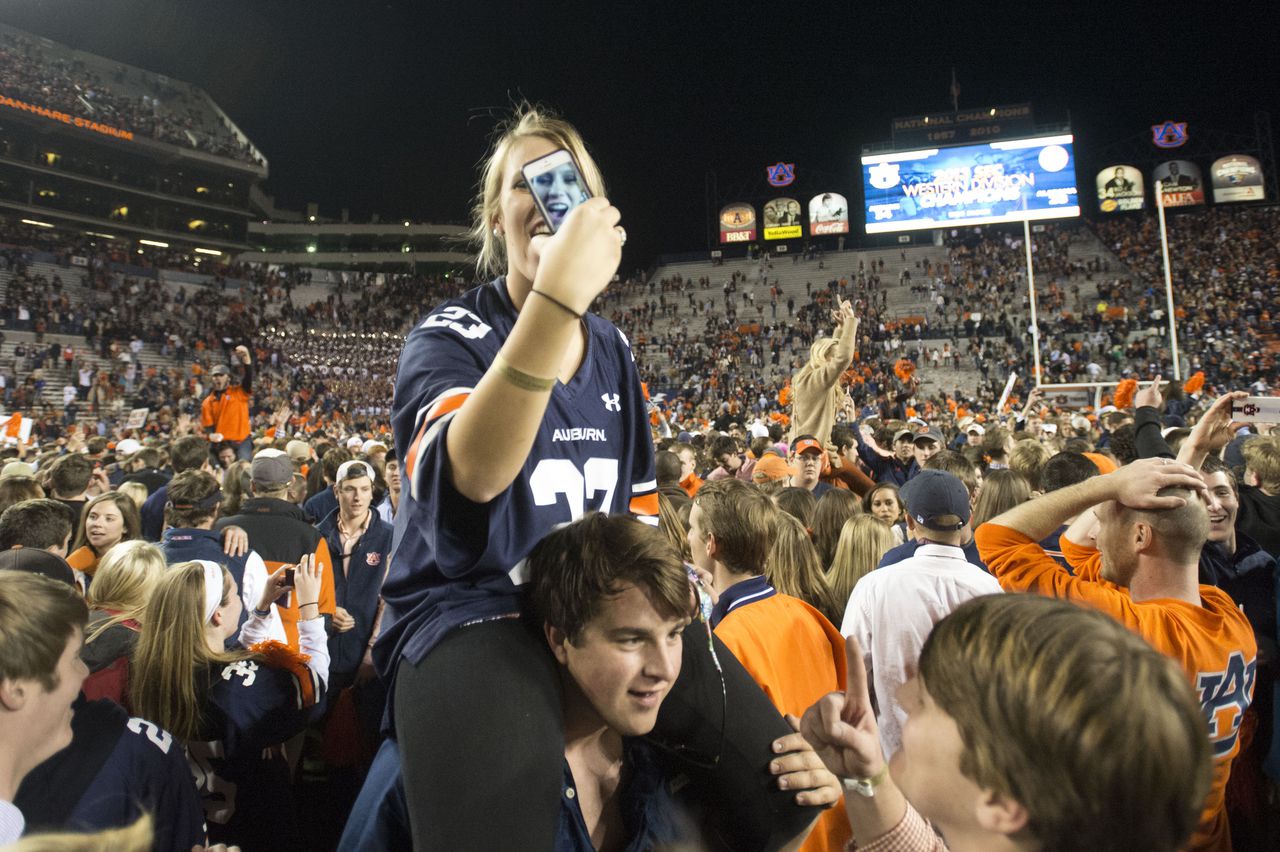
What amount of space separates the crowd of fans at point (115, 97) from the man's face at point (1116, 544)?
52351 millimetres

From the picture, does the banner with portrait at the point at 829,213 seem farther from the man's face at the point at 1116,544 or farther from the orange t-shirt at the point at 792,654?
the orange t-shirt at the point at 792,654

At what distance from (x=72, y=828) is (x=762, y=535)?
7.92 ft

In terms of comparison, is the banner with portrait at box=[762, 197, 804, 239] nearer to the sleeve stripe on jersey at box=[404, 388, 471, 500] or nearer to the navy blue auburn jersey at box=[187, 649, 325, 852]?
the navy blue auburn jersey at box=[187, 649, 325, 852]

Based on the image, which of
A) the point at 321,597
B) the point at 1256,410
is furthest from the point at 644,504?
the point at 1256,410

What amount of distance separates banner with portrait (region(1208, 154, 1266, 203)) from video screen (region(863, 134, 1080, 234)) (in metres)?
14.6

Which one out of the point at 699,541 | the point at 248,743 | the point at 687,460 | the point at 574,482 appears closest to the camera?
→ the point at 574,482

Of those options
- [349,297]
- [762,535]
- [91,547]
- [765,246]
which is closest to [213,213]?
[349,297]

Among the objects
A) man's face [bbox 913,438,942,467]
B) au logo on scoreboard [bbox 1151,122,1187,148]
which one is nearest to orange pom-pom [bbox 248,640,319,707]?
man's face [bbox 913,438,942,467]

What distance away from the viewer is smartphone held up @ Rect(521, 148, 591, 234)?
1559 mm

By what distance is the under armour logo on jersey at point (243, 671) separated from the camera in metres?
2.87

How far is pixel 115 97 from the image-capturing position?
46.7 m

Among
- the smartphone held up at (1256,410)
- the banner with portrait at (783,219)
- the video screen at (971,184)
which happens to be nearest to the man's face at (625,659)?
the smartphone held up at (1256,410)

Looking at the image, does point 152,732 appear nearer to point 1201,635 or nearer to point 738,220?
point 1201,635

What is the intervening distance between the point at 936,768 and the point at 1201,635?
2.03 meters
